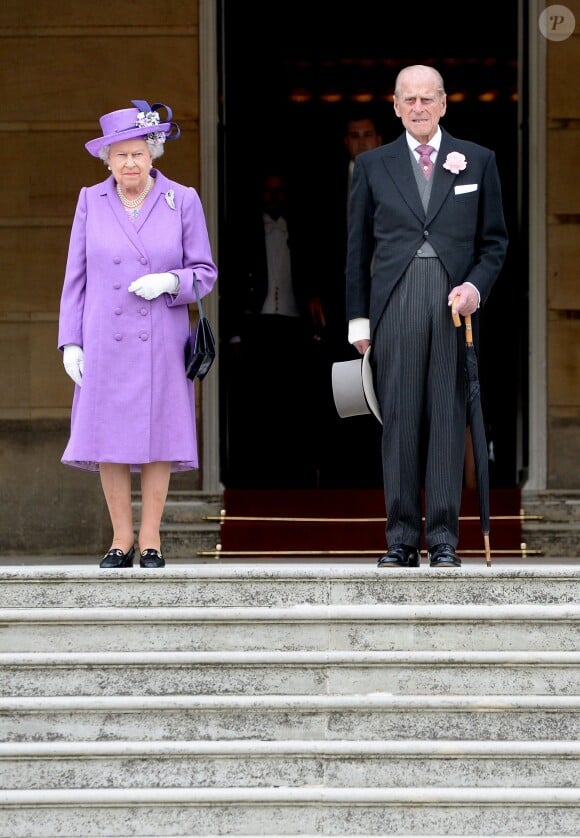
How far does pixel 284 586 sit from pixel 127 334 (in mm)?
1290

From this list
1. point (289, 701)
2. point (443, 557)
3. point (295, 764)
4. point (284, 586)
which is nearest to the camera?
point (295, 764)

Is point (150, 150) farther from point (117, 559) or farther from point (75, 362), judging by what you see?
point (117, 559)

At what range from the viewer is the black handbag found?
6773 mm

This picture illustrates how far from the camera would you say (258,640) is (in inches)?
237

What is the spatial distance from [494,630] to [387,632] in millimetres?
362

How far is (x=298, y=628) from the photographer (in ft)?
19.7

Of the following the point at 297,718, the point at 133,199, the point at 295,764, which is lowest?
the point at 295,764

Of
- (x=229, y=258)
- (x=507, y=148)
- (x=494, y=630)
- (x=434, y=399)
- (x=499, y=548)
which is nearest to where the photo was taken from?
(x=494, y=630)

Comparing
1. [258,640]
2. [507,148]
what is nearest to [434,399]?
[258,640]

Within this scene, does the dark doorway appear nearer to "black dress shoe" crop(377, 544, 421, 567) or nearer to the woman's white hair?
the woman's white hair

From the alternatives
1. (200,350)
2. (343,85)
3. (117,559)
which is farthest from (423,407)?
(343,85)

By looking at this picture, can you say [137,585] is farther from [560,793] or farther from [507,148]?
[507,148]

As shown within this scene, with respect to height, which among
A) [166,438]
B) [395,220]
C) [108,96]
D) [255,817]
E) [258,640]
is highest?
[108,96]

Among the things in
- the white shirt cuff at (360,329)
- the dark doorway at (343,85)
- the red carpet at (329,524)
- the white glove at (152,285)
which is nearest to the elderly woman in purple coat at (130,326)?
the white glove at (152,285)
